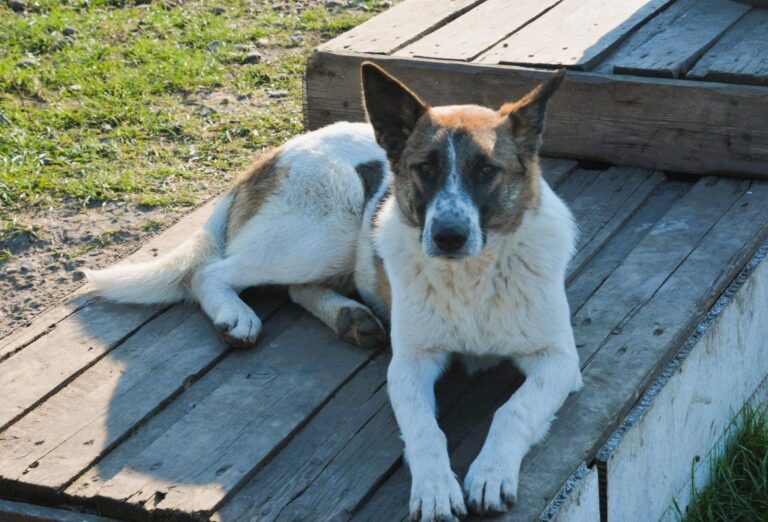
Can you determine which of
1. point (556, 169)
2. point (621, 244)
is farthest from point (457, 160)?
point (556, 169)

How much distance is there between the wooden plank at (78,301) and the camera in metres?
4.31

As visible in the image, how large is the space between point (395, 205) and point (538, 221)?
48 centimetres

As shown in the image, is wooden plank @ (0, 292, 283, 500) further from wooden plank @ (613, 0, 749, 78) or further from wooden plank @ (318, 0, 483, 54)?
wooden plank @ (613, 0, 749, 78)

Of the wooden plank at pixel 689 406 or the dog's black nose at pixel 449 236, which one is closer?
the dog's black nose at pixel 449 236

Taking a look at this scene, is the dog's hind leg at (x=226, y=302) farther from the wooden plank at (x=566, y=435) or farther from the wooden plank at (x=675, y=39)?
the wooden plank at (x=675, y=39)

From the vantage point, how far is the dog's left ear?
3.61m

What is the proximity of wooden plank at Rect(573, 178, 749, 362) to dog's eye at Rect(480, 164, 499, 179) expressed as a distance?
2.59ft

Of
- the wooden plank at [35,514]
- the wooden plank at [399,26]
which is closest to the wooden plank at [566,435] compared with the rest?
the wooden plank at [35,514]

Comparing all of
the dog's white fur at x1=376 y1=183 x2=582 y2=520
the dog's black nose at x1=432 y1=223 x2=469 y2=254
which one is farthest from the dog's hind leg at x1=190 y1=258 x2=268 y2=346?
the dog's black nose at x1=432 y1=223 x2=469 y2=254

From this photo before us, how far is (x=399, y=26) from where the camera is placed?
6.05m

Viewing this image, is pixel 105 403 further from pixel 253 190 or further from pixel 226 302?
pixel 253 190

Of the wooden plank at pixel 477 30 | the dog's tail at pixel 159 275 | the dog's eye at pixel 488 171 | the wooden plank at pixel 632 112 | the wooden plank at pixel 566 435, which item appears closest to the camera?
the wooden plank at pixel 566 435

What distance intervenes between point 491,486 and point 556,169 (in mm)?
2462

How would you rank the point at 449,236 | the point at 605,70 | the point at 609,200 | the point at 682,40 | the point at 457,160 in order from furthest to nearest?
the point at 682,40
the point at 605,70
the point at 609,200
the point at 457,160
the point at 449,236
